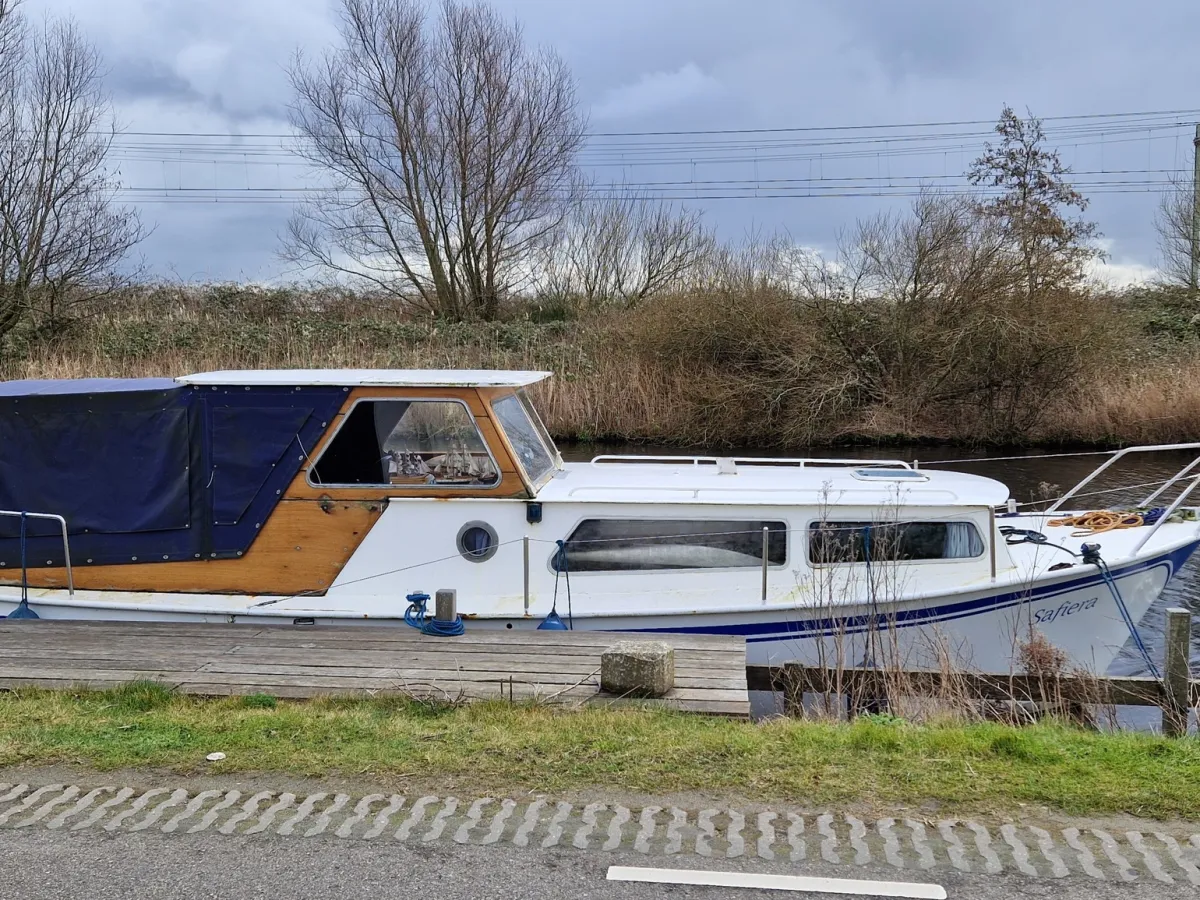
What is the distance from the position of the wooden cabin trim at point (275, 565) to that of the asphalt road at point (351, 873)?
3405 mm

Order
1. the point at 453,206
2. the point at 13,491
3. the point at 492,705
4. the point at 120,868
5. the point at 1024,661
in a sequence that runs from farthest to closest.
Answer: the point at 453,206 < the point at 13,491 < the point at 1024,661 < the point at 492,705 < the point at 120,868

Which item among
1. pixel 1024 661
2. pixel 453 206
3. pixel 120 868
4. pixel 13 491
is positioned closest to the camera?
pixel 120 868

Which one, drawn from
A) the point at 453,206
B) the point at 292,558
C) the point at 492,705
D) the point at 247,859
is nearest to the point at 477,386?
the point at 292,558

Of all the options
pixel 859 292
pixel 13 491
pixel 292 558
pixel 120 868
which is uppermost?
pixel 859 292

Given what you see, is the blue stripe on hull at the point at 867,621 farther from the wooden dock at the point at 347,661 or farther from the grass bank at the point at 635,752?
the grass bank at the point at 635,752

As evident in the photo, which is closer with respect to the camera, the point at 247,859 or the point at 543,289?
the point at 247,859

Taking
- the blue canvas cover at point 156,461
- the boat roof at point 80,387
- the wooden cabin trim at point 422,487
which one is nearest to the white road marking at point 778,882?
the wooden cabin trim at point 422,487

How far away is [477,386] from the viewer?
23.3 feet

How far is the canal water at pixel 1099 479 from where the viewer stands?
360 inches

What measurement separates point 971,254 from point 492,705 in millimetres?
20021

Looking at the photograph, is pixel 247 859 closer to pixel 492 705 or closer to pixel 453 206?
pixel 492 705

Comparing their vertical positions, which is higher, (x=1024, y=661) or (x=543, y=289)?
(x=543, y=289)

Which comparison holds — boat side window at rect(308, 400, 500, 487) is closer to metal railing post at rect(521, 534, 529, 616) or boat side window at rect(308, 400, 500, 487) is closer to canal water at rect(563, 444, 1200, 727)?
metal railing post at rect(521, 534, 529, 616)

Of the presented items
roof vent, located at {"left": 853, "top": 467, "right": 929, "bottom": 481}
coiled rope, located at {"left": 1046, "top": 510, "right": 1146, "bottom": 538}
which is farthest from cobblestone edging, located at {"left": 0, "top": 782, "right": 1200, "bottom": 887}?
coiled rope, located at {"left": 1046, "top": 510, "right": 1146, "bottom": 538}
